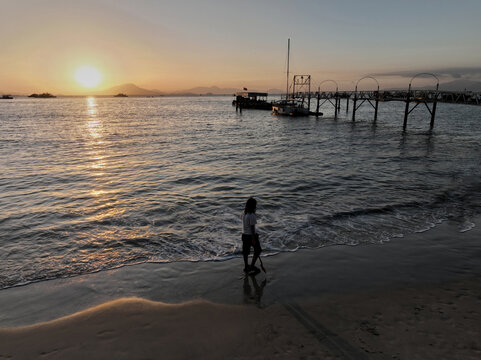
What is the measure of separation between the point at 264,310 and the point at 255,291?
75cm

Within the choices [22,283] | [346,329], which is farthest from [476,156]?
[22,283]

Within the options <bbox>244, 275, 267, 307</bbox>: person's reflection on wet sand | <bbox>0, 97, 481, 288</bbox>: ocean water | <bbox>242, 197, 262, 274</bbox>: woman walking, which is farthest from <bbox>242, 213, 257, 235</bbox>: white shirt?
<bbox>0, 97, 481, 288</bbox>: ocean water

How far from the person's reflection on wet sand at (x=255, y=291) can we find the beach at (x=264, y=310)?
0.02 m

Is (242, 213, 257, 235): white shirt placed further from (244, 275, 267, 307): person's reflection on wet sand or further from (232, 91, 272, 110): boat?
(232, 91, 272, 110): boat

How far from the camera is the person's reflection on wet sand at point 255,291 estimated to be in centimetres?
664

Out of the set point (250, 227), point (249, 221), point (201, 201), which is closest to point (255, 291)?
point (250, 227)

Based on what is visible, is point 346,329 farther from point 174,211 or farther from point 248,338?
point 174,211

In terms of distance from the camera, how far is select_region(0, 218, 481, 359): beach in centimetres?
522

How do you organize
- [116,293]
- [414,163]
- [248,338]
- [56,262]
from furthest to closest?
[414,163], [56,262], [116,293], [248,338]

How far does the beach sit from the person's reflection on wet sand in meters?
0.02

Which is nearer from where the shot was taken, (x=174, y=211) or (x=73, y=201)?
(x=174, y=211)

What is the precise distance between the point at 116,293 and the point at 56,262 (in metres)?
2.85

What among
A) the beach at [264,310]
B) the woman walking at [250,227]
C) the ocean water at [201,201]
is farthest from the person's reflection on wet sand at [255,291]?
the ocean water at [201,201]

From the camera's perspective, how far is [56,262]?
8648 millimetres
